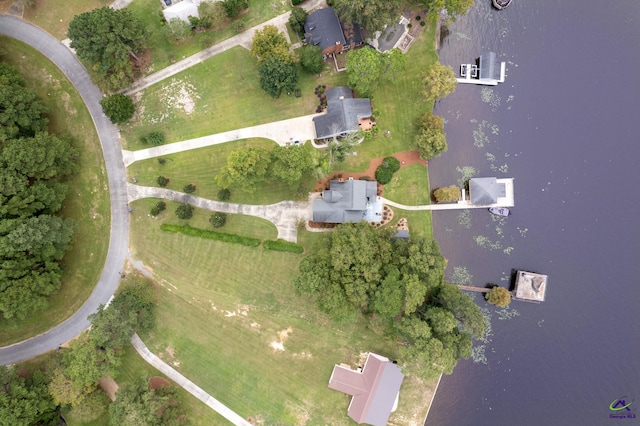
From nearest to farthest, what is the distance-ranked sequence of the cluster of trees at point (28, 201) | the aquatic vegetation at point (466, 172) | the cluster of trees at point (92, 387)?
the cluster of trees at point (28, 201) < the cluster of trees at point (92, 387) < the aquatic vegetation at point (466, 172)

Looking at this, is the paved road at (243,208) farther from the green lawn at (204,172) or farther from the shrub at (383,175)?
the shrub at (383,175)

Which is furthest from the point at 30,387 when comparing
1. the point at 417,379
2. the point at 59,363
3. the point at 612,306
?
the point at 612,306

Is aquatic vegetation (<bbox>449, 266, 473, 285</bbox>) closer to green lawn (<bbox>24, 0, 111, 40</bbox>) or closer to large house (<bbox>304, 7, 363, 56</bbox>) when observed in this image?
large house (<bbox>304, 7, 363, 56</bbox>)

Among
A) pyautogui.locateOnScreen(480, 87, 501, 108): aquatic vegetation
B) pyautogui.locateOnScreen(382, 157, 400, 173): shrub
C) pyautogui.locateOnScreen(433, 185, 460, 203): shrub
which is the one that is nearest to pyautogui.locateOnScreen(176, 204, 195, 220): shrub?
pyautogui.locateOnScreen(382, 157, 400, 173): shrub

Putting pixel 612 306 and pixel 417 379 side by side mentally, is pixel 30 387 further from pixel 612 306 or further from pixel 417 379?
pixel 612 306

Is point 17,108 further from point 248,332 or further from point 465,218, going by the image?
point 465,218

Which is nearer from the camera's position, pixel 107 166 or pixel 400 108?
pixel 107 166

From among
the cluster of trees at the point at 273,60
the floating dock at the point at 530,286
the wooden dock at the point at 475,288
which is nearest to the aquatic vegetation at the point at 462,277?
the wooden dock at the point at 475,288

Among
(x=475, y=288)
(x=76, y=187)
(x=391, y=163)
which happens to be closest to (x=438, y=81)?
(x=391, y=163)
